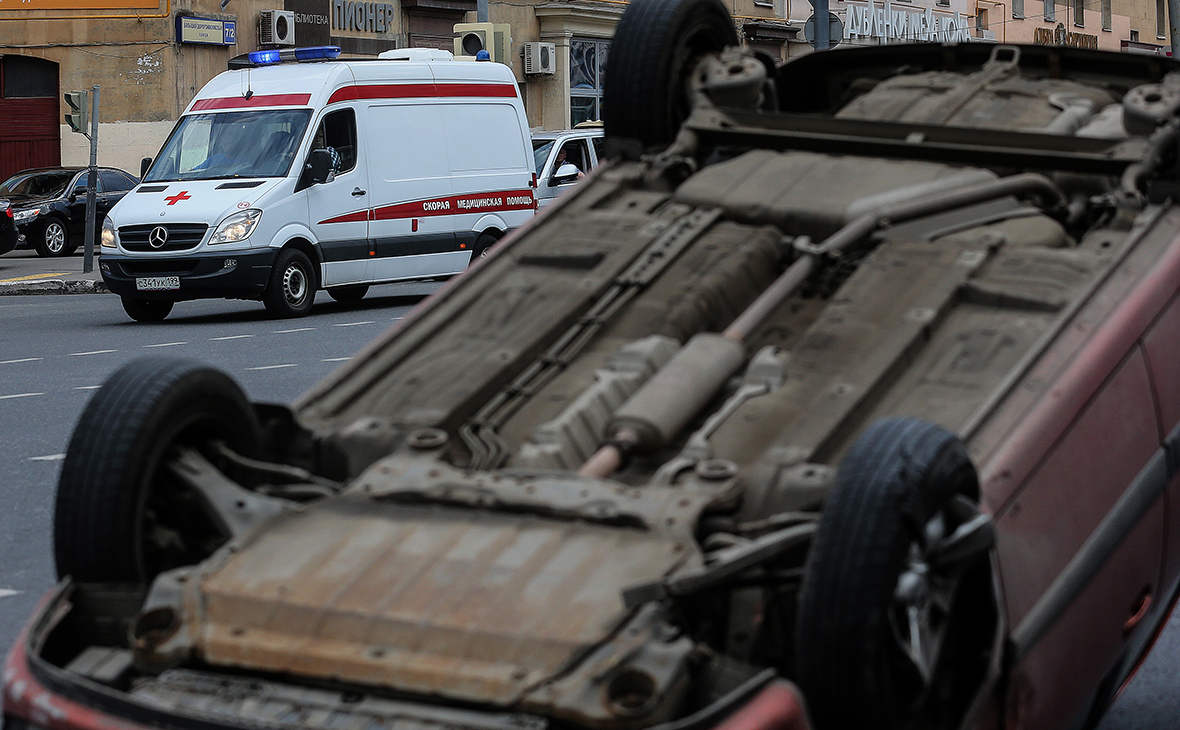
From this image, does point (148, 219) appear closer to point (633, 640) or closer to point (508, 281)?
point (508, 281)

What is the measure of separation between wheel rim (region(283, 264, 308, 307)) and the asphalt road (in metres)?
0.26

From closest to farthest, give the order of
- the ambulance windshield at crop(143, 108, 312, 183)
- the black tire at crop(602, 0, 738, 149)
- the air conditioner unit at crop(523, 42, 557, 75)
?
1. the black tire at crop(602, 0, 738, 149)
2. the ambulance windshield at crop(143, 108, 312, 183)
3. the air conditioner unit at crop(523, 42, 557, 75)

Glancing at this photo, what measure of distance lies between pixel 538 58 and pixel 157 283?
21.7 metres

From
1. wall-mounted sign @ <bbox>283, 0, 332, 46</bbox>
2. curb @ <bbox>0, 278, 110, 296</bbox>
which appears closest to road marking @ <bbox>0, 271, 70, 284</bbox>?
curb @ <bbox>0, 278, 110, 296</bbox>

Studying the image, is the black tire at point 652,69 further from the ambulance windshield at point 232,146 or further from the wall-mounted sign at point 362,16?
the wall-mounted sign at point 362,16

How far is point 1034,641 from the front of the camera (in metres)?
3.74

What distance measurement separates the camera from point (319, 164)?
58.0 ft

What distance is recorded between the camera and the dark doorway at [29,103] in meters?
32.1

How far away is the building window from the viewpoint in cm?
3931

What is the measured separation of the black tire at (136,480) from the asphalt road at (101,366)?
2045mm

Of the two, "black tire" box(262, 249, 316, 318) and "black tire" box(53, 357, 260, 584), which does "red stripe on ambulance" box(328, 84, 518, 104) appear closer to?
"black tire" box(262, 249, 316, 318)

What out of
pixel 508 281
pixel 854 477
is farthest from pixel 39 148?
pixel 854 477

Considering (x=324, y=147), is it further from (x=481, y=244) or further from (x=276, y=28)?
(x=276, y=28)

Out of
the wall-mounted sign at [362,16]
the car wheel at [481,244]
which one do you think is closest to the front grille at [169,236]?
the car wheel at [481,244]
